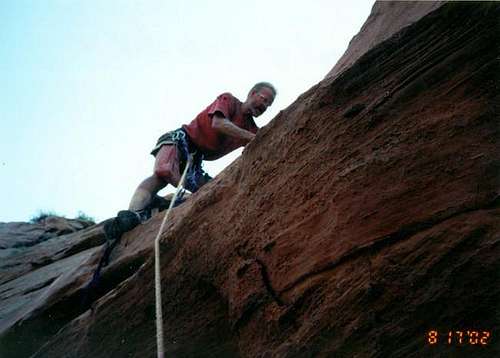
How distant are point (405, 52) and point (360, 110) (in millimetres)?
505

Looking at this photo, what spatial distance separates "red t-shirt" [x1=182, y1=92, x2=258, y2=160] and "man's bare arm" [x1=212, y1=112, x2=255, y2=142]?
0.15 m

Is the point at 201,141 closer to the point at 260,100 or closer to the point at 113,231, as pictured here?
the point at 260,100

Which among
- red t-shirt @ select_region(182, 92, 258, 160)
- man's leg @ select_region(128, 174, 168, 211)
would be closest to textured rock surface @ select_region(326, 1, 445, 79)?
red t-shirt @ select_region(182, 92, 258, 160)

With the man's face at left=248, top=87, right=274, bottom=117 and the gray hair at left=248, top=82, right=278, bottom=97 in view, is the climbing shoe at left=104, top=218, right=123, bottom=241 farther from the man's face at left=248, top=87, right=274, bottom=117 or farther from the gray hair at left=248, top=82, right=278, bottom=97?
the gray hair at left=248, top=82, right=278, bottom=97

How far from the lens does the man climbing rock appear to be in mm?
5574

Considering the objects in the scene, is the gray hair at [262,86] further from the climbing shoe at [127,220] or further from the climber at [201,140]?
the climbing shoe at [127,220]

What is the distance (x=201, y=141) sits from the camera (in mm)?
5988

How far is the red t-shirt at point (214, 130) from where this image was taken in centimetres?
574

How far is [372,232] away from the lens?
9.53ft

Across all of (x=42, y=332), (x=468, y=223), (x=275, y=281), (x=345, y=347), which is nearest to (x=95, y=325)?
(x=42, y=332)

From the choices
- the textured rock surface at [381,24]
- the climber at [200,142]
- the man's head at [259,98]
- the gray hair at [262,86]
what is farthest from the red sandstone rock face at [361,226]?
the gray hair at [262,86]
